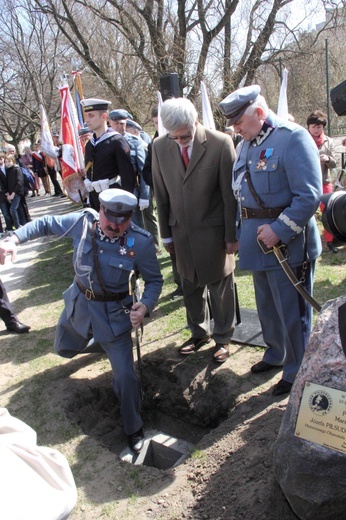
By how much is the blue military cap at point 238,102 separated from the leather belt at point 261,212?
1.91 feet

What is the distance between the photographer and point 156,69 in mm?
12195

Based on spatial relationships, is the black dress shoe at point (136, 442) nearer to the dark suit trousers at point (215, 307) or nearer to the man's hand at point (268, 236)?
the dark suit trousers at point (215, 307)

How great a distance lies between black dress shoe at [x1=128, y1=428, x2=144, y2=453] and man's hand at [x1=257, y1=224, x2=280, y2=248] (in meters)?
1.70

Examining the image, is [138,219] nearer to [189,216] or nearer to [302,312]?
[189,216]

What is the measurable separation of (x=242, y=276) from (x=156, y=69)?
872 centimetres

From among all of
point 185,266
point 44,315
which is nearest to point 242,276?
point 185,266

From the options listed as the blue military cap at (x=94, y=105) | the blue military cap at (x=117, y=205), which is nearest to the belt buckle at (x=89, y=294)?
the blue military cap at (x=117, y=205)

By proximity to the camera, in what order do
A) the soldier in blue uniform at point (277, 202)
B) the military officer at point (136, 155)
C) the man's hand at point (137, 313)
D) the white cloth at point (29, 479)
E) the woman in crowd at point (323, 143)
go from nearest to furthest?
the white cloth at point (29, 479) → the soldier in blue uniform at point (277, 202) → the man's hand at point (137, 313) → the woman in crowd at point (323, 143) → the military officer at point (136, 155)

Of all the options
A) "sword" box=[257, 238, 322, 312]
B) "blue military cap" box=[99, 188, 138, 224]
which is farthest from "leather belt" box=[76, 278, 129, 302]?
"sword" box=[257, 238, 322, 312]

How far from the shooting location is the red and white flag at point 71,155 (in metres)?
6.02

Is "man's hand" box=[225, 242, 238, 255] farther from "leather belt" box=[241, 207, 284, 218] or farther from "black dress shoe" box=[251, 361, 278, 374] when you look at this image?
"black dress shoe" box=[251, 361, 278, 374]

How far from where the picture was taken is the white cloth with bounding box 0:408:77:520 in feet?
4.40

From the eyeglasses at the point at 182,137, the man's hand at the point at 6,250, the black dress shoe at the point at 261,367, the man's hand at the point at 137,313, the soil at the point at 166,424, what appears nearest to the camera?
the soil at the point at 166,424

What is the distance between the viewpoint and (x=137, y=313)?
2988 mm
